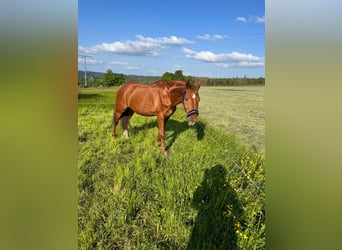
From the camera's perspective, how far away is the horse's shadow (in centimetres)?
298

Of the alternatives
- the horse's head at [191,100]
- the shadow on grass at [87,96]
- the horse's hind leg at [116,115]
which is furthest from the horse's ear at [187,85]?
the horse's hind leg at [116,115]

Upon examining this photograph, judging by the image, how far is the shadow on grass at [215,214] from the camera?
1.47 meters

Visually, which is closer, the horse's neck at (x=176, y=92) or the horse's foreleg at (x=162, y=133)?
the horse's neck at (x=176, y=92)

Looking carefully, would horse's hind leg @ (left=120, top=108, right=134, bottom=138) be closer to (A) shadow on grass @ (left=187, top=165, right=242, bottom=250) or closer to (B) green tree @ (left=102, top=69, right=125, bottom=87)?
(B) green tree @ (left=102, top=69, right=125, bottom=87)

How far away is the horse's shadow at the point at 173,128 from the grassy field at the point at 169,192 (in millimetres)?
99

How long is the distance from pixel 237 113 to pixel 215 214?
5.88 ft

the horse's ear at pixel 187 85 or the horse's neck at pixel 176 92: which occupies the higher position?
the horse's ear at pixel 187 85

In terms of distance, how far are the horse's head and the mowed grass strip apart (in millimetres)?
96

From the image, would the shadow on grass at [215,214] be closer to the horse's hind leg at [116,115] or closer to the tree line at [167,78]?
the tree line at [167,78]

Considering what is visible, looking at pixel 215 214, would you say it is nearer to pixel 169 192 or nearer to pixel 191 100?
pixel 169 192

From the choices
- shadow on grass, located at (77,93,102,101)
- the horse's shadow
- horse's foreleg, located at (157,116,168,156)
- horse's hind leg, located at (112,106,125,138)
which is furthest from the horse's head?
horse's hind leg, located at (112,106,125,138)
